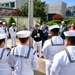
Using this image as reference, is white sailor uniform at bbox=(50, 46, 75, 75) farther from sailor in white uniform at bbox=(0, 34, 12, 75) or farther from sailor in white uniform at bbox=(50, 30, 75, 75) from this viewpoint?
sailor in white uniform at bbox=(0, 34, 12, 75)

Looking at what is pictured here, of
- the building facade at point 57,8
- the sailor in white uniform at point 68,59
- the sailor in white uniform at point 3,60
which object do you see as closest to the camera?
the sailor in white uniform at point 68,59

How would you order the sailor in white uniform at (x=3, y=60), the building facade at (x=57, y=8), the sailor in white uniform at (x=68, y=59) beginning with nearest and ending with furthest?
the sailor in white uniform at (x=68, y=59)
the sailor in white uniform at (x=3, y=60)
the building facade at (x=57, y=8)

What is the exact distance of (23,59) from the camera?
438 cm

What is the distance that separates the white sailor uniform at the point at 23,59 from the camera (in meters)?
4.39

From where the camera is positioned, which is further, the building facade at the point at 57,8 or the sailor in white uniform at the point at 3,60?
the building facade at the point at 57,8

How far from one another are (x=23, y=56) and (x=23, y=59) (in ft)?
0.18

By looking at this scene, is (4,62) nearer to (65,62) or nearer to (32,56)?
(32,56)

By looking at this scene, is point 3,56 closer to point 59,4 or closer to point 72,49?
point 72,49

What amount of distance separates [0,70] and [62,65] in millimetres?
1267

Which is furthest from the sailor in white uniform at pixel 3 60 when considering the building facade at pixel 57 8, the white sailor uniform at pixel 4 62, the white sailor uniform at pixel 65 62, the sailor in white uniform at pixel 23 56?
the building facade at pixel 57 8

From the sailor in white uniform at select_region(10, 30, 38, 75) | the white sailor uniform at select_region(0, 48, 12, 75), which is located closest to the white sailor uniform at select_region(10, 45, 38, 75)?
the sailor in white uniform at select_region(10, 30, 38, 75)

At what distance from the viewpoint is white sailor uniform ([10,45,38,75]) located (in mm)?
4387

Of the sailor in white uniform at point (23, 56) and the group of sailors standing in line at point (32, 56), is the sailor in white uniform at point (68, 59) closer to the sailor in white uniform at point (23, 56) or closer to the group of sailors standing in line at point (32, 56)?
the group of sailors standing in line at point (32, 56)

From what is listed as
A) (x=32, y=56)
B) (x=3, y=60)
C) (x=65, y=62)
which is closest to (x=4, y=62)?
(x=3, y=60)
